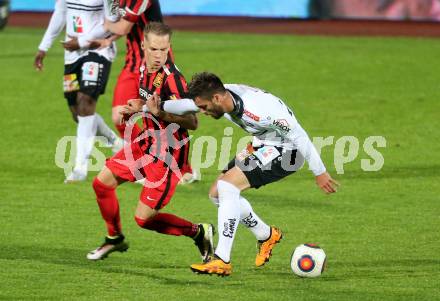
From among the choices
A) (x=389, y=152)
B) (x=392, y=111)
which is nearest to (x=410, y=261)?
(x=389, y=152)

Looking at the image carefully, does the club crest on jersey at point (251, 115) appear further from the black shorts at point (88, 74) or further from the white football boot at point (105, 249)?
the black shorts at point (88, 74)

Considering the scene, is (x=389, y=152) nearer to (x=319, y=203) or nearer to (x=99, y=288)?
(x=319, y=203)

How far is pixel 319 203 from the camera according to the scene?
12.6 m

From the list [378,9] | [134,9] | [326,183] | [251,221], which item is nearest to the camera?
[326,183]

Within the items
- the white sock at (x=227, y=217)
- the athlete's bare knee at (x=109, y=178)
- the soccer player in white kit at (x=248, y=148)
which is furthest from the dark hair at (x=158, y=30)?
the white sock at (x=227, y=217)

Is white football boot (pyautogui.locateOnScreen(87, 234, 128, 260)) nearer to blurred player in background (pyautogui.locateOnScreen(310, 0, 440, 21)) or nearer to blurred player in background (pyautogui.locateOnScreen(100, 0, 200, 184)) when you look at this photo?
blurred player in background (pyautogui.locateOnScreen(100, 0, 200, 184))

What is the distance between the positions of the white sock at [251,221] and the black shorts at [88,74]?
4.44 m

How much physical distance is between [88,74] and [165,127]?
4230mm

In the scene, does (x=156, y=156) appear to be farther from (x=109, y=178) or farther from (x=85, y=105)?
(x=85, y=105)

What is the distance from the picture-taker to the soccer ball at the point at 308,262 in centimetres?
909

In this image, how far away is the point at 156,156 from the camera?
31.1 feet

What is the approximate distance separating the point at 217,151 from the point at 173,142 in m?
6.60

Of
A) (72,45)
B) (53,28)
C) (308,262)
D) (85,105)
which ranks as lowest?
(85,105)

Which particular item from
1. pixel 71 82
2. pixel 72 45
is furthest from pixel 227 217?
pixel 71 82
